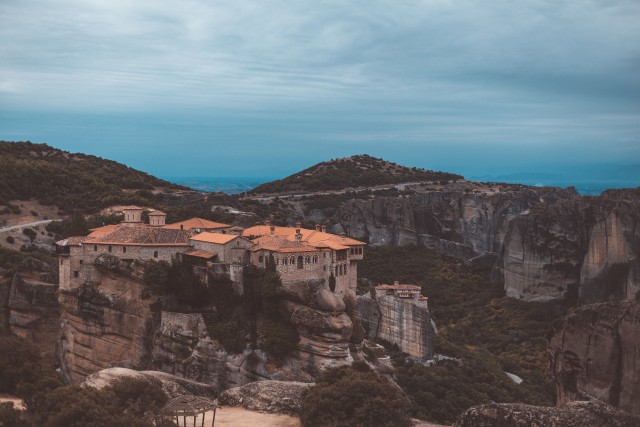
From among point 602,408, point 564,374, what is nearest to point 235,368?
point 564,374

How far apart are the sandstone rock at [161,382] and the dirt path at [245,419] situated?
271 cm

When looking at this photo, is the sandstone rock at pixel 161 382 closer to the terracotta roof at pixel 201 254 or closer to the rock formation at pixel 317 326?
the rock formation at pixel 317 326

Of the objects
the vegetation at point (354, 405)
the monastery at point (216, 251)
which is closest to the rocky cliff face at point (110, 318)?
the monastery at point (216, 251)

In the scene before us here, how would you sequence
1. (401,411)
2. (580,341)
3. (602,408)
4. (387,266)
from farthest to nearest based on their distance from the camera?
1. (387,266)
2. (401,411)
3. (580,341)
4. (602,408)

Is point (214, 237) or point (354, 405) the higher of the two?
point (214, 237)

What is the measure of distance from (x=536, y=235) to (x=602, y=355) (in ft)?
174

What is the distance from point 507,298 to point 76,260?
39718 mm

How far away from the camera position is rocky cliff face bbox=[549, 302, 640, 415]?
16.5 meters

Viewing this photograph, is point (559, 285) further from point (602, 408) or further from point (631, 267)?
point (602, 408)

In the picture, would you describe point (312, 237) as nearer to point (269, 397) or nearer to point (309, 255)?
point (309, 255)

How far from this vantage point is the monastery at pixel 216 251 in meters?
40.9

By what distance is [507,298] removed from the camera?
224 ft

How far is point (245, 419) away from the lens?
987 inches

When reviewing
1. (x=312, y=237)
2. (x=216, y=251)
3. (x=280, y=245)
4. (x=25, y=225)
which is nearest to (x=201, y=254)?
(x=216, y=251)
